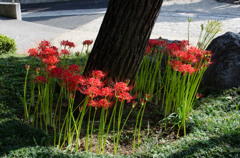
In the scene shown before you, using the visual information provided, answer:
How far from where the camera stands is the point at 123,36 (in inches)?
134

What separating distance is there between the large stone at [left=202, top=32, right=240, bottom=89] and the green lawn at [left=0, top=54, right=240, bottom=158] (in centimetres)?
45

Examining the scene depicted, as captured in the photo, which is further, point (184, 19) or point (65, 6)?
point (65, 6)

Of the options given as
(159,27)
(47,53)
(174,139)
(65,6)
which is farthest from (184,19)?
(47,53)

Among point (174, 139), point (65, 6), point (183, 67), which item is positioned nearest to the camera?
point (183, 67)

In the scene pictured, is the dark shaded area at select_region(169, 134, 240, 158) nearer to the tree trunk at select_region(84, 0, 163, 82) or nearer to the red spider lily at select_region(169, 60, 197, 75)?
the red spider lily at select_region(169, 60, 197, 75)

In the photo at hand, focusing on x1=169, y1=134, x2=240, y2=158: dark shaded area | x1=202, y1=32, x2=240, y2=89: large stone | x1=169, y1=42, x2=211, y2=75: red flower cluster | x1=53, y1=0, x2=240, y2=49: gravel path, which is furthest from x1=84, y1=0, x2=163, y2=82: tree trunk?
x1=53, y1=0, x2=240, y2=49: gravel path

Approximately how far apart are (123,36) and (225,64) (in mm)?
2404

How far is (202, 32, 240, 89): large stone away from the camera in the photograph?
4.80 metres

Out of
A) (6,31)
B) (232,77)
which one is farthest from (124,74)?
(6,31)

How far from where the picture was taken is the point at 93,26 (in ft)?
37.6

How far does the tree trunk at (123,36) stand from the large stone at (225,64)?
6.53 ft

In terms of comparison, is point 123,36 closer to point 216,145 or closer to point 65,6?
point 216,145

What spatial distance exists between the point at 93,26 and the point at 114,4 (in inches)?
326

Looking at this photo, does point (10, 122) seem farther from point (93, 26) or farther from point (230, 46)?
point (93, 26)
